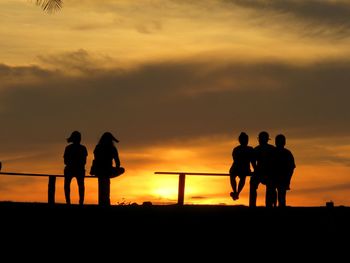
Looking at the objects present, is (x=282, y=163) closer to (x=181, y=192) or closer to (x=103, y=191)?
(x=103, y=191)

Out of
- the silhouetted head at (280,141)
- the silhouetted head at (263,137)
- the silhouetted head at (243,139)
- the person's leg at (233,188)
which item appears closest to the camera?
the silhouetted head at (280,141)

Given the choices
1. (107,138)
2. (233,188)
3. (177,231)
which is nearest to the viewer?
(177,231)

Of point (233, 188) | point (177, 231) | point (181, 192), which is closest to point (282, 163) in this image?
point (233, 188)

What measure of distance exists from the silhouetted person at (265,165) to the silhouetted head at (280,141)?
0.19 m

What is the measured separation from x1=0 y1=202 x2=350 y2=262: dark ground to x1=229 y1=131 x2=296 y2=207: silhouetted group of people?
1.54 meters

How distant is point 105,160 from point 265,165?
3.71 meters

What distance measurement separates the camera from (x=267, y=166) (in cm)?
2759

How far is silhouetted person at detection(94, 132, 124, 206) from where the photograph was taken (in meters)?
27.9

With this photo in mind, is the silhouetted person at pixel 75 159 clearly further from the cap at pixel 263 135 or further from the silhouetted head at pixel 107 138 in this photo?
the cap at pixel 263 135

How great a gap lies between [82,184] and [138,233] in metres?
5.23

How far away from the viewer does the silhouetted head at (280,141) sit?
1074 inches

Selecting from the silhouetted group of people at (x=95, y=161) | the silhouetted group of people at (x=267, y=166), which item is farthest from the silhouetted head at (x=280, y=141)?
the silhouetted group of people at (x=95, y=161)

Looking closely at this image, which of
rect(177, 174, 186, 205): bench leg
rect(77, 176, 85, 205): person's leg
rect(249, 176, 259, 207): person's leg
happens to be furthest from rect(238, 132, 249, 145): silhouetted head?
rect(77, 176, 85, 205): person's leg

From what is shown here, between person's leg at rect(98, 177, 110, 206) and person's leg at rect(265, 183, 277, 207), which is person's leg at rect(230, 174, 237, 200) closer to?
person's leg at rect(265, 183, 277, 207)
